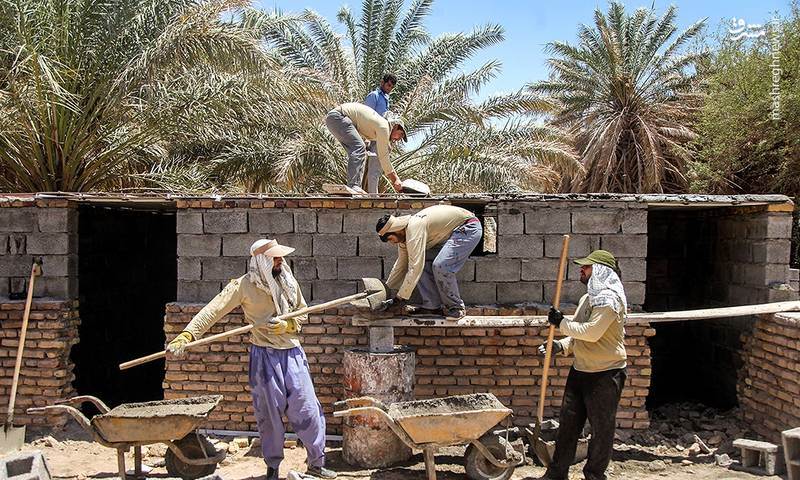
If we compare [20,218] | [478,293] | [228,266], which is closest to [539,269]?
[478,293]

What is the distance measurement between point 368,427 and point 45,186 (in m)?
7.04

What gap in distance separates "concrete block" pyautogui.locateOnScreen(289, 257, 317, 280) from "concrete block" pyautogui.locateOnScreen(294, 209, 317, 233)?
0.94 feet

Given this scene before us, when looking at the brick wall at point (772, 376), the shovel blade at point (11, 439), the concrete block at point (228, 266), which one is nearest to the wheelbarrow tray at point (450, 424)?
the concrete block at point (228, 266)

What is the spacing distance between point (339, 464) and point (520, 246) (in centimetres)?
267

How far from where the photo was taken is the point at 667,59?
16453mm

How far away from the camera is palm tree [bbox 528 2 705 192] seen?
1612cm

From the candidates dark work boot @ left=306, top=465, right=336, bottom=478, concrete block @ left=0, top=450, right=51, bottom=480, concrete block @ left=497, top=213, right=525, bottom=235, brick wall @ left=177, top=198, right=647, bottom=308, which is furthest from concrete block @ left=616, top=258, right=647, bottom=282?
concrete block @ left=0, top=450, right=51, bottom=480

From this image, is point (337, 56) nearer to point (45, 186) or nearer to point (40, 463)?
point (45, 186)

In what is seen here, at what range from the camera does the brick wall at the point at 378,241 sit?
21.0 ft

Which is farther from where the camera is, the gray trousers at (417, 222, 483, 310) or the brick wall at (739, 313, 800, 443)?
the brick wall at (739, 313, 800, 443)

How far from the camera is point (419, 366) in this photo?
6.41 metres

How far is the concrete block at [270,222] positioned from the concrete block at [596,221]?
2792mm

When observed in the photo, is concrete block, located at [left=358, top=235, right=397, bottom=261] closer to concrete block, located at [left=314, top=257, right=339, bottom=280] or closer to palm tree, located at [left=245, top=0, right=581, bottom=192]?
concrete block, located at [left=314, top=257, right=339, bottom=280]

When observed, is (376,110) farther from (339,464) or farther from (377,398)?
(339,464)
